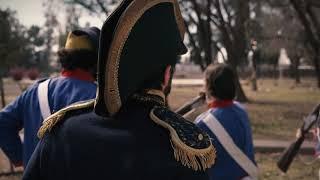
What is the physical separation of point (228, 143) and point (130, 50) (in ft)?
9.22

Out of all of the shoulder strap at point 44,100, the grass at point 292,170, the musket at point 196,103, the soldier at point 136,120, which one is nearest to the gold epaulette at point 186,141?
the soldier at point 136,120

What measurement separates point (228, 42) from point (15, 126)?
69.2 feet

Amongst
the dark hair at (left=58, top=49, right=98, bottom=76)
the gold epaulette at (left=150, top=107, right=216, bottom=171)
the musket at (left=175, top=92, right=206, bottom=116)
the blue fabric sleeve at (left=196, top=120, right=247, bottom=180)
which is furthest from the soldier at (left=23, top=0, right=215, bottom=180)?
the musket at (left=175, top=92, right=206, bottom=116)

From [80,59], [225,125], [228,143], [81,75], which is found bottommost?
[228,143]

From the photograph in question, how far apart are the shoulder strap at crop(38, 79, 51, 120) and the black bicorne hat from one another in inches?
72.1

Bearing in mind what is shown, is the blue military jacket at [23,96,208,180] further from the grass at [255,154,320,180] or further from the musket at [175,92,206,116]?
the grass at [255,154,320,180]

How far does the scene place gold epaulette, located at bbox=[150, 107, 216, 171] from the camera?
2453 mm

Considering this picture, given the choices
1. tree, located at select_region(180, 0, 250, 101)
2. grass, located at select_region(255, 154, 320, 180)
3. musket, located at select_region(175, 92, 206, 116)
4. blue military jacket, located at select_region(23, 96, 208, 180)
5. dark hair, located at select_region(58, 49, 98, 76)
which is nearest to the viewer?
blue military jacket, located at select_region(23, 96, 208, 180)

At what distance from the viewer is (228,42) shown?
25266mm

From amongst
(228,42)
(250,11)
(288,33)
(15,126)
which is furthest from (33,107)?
(288,33)

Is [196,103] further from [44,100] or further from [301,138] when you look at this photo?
[301,138]

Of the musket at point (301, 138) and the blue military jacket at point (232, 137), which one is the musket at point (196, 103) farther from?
the musket at point (301, 138)

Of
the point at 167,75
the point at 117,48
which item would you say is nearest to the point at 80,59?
the point at 167,75

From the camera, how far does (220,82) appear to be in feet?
16.6
